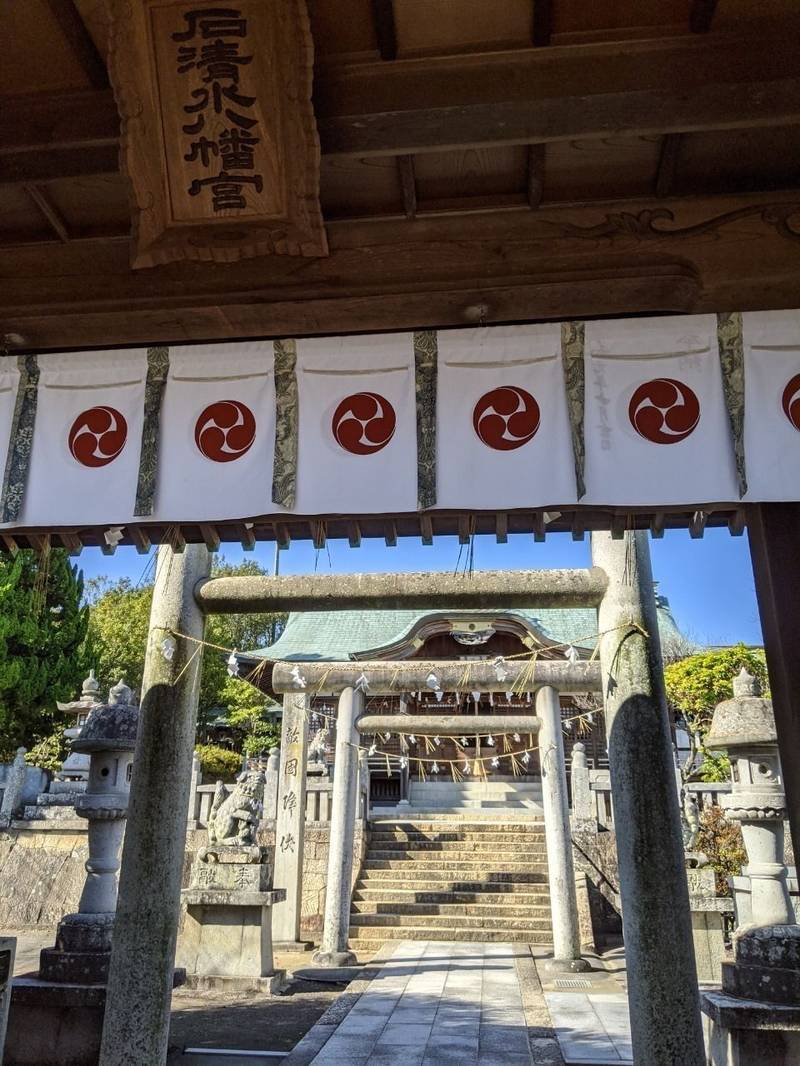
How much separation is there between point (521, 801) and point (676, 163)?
20340mm

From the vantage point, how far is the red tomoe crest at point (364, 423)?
150 inches

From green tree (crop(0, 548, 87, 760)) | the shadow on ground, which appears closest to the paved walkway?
the shadow on ground

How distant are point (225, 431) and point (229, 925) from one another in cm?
858

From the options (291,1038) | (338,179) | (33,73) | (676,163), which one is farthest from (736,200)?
(291,1038)

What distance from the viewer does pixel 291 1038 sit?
775 centimetres

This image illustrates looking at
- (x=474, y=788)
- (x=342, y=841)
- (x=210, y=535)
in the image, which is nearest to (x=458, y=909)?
(x=342, y=841)

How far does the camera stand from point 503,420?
12.3ft

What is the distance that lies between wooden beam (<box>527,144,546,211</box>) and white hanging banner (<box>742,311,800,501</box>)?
3.91ft

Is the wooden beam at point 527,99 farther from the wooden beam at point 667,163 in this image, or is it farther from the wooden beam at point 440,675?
the wooden beam at point 440,675

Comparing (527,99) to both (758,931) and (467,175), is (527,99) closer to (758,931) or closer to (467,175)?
(467,175)

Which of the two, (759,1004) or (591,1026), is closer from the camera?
(759,1004)

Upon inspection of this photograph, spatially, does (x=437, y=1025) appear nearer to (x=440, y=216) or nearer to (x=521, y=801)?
(x=440, y=216)

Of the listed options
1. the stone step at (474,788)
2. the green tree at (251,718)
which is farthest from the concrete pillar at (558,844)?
the green tree at (251,718)

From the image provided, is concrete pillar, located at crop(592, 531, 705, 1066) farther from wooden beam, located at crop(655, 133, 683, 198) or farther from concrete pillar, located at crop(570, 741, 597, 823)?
concrete pillar, located at crop(570, 741, 597, 823)
